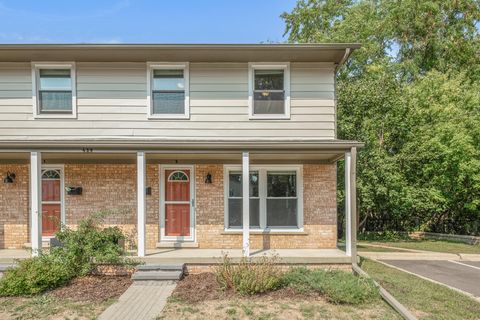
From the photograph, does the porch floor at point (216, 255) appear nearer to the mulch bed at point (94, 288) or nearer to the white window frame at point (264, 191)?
the white window frame at point (264, 191)

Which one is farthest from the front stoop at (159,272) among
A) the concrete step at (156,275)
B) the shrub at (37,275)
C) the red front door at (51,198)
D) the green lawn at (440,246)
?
the green lawn at (440,246)

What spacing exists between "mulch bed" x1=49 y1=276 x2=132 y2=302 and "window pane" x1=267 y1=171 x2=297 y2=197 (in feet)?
14.0

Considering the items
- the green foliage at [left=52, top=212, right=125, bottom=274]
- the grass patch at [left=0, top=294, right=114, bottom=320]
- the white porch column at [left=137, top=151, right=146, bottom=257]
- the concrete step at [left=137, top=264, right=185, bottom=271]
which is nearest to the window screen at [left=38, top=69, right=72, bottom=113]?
the white porch column at [left=137, top=151, right=146, bottom=257]

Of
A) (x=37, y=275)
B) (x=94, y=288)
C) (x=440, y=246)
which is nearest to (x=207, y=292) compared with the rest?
(x=94, y=288)

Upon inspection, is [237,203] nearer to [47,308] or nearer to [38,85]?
[47,308]

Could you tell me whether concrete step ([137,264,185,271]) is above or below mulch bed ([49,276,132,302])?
above

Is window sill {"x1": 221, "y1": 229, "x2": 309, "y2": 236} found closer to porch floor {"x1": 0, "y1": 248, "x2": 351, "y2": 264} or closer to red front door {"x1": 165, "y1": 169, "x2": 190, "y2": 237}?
porch floor {"x1": 0, "y1": 248, "x2": 351, "y2": 264}

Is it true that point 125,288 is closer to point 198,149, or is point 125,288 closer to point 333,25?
point 198,149

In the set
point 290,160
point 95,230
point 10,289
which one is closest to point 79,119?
point 95,230

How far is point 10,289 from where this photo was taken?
6.42m

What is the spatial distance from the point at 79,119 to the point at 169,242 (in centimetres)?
401

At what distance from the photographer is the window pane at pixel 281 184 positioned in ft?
31.4

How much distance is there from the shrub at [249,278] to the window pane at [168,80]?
4.76 meters

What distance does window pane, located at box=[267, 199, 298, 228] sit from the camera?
948 cm
